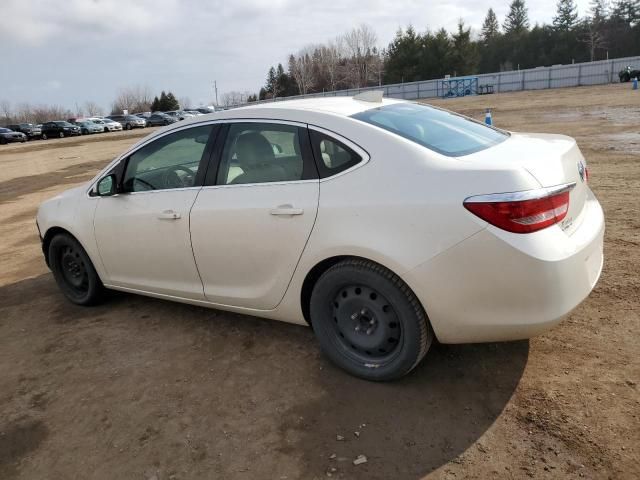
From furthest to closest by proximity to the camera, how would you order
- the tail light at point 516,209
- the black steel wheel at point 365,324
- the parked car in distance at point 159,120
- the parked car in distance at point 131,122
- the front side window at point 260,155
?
the parked car in distance at point 131,122 < the parked car in distance at point 159,120 < the front side window at point 260,155 < the black steel wheel at point 365,324 < the tail light at point 516,209

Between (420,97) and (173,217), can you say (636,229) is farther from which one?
(420,97)

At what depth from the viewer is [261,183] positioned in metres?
3.34

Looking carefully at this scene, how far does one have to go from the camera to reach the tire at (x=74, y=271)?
4617 mm

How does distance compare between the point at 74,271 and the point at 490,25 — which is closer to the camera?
the point at 74,271

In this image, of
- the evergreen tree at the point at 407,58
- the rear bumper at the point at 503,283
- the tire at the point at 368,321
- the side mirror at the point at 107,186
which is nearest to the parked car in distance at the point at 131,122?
the evergreen tree at the point at 407,58

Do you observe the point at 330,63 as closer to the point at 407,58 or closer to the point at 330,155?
the point at 407,58

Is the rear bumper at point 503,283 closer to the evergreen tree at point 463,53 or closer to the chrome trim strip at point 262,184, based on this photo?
→ the chrome trim strip at point 262,184

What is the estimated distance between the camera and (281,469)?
2.50 meters

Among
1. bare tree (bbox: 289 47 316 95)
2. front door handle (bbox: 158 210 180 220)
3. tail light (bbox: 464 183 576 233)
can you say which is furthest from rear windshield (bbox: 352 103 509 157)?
bare tree (bbox: 289 47 316 95)

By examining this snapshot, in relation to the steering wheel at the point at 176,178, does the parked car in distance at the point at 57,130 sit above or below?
above

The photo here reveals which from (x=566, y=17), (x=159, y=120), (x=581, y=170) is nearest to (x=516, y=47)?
(x=566, y=17)

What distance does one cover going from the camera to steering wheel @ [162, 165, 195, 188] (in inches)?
148

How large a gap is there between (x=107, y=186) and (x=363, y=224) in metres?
2.49

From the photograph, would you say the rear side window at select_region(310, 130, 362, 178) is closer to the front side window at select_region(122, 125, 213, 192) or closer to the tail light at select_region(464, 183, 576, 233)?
the tail light at select_region(464, 183, 576, 233)
